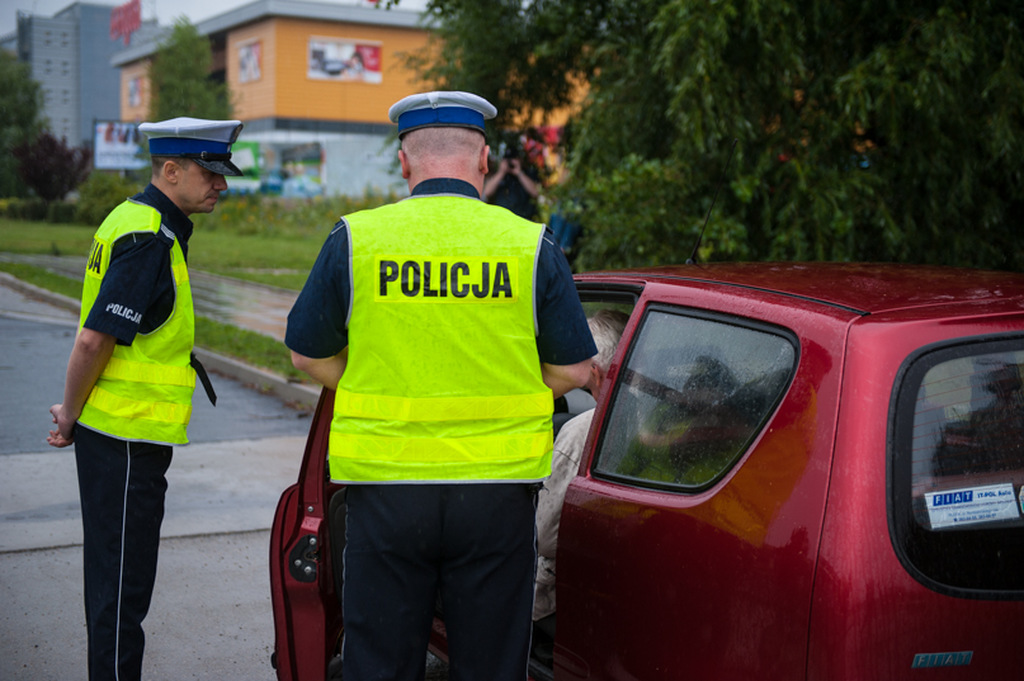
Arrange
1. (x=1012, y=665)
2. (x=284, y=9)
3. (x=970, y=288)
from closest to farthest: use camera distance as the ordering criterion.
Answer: (x=1012, y=665) → (x=970, y=288) → (x=284, y=9)

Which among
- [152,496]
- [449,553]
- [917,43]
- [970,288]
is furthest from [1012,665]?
[917,43]

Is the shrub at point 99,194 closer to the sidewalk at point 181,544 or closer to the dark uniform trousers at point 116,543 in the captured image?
the sidewalk at point 181,544

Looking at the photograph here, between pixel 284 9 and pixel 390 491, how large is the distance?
51.3 meters

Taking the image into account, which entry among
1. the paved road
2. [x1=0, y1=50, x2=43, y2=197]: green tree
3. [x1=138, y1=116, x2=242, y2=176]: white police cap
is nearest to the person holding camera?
the paved road

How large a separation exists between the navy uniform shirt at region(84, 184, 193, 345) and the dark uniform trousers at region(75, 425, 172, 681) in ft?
1.15

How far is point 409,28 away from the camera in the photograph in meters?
54.0

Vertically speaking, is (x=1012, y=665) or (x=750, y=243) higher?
(x=750, y=243)

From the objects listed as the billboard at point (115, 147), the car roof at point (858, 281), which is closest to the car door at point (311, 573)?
the car roof at point (858, 281)

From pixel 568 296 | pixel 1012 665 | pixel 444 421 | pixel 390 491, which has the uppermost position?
pixel 568 296

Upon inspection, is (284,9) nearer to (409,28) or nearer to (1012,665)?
(409,28)

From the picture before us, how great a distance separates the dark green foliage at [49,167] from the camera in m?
39.2

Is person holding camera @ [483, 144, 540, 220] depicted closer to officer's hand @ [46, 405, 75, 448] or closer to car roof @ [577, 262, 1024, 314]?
car roof @ [577, 262, 1024, 314]

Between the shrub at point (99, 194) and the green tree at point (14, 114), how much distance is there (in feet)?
37.9

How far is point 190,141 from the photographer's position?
3215 mm
